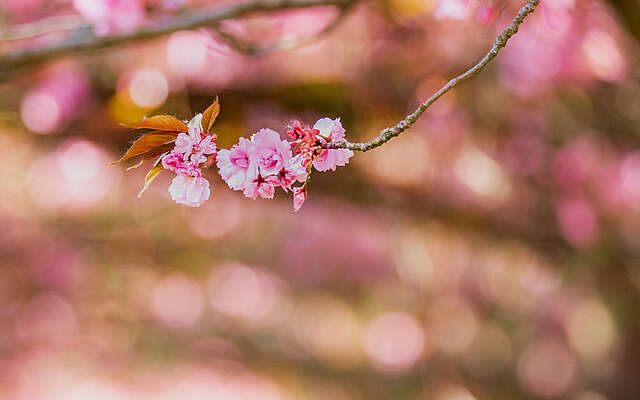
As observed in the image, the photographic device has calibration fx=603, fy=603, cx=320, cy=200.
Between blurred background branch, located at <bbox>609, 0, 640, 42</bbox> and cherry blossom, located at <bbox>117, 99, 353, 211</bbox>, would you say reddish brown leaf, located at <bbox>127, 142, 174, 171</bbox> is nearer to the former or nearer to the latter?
cherry blossom, located at <bbox>117, 99, 353, 211</bbox>

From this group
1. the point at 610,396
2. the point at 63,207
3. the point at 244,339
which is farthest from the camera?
the point at 244,339

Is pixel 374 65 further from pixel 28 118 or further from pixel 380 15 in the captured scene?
pixel 28 118

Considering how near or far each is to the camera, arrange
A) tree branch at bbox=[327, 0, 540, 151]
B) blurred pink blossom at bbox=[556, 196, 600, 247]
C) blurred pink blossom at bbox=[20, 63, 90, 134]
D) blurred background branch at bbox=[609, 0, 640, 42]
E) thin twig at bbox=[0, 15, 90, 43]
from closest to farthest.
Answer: tree branch at bbox=[327, 0, 540, 151]
blurred background branch at bbox=[609, 0, 640, 42]
thin twig at bbox=[0, 15, 90, 43]
blurred pink blossom at bbox=[20, 63, 90, 134]
blurred pink blossom at bbox=[556, 196, 600, 247]

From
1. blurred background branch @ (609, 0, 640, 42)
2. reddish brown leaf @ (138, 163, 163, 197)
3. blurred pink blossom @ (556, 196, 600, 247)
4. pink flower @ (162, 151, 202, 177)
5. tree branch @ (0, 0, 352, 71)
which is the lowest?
Result: reddish brown leaf @ (138, 163, 163, 197)

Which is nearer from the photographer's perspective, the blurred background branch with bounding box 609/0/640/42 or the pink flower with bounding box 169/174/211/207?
the pink flower with bounding box 169/174/211/207

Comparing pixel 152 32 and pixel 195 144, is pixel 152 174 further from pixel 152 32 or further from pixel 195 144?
pixel 152 32

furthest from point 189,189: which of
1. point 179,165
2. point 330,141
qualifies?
point 330,141

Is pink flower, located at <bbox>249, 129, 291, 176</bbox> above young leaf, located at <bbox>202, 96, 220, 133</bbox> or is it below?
below

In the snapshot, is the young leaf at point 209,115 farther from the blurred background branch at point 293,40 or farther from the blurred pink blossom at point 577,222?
the blurred pink blossom at point 577,222

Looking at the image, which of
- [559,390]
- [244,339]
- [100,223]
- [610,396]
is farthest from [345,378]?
[100,223]

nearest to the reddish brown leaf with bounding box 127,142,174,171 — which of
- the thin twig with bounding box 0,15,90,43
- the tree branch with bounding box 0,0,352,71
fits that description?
the tree branch with bounding box 0,0,352,71
